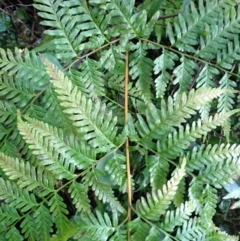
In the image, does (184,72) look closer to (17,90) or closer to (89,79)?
(89,79)

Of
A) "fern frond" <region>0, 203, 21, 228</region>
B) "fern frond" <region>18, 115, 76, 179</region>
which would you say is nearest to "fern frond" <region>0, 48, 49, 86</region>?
"fern frond" <region>18, 115, 76, 179</region>

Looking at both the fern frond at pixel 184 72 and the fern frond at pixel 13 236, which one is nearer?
the fern frond at pixel 13 236

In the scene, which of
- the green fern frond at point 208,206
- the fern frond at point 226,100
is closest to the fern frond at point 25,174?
the green fern frond at point 208,206

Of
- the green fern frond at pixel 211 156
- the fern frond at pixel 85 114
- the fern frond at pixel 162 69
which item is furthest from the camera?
the fern frond at pixel 162 69

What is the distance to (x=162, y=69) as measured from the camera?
1447 mm

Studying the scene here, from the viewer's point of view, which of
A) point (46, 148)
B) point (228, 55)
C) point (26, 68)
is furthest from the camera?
point (228, 55)

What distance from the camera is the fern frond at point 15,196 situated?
4.20ft

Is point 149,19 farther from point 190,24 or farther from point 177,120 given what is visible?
point 177,120

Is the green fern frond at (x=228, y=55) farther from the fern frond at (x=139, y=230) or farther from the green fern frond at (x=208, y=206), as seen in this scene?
the fern frond at (x=139, y=230)

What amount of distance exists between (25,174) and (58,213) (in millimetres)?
165

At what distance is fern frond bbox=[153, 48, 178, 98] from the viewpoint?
4.71 feet

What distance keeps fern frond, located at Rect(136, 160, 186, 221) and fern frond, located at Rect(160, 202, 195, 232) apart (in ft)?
0.16

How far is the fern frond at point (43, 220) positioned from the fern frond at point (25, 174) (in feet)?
0.17

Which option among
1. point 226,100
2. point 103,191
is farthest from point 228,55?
point 103,191
